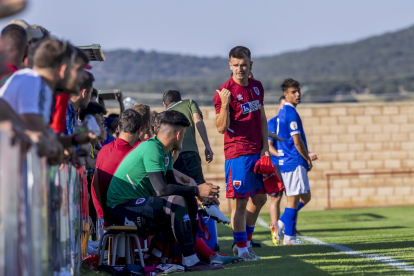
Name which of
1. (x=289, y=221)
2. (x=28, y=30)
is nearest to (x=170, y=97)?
(x=289, y=221)

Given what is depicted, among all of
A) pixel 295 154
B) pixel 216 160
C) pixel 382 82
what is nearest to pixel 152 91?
pixel 382 82

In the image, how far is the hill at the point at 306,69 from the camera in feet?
406

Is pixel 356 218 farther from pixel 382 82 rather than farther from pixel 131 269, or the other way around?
pixel 382 82

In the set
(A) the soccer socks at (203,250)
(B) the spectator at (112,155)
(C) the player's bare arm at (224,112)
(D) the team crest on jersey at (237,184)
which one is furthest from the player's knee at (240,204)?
(B) the spectator at (112,155)

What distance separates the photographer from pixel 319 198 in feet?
74.2

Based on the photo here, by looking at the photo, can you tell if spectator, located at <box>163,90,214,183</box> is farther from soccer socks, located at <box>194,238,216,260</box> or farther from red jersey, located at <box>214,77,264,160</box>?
soccer socks, located at <box>194,238,216,260</box>

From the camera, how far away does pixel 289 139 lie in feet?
34.7

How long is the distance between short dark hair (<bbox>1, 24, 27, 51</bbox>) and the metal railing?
0.98 m

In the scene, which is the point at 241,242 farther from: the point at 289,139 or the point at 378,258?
the point at 289,139

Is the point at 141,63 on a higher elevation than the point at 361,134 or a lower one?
higher

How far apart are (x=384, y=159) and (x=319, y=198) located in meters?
2.11

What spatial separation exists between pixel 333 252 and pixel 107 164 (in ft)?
8.23

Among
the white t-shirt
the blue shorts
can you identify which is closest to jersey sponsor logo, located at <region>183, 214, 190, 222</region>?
the blue shorts

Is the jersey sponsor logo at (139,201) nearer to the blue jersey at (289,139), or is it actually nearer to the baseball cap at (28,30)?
the baseball cap at (28,30)
